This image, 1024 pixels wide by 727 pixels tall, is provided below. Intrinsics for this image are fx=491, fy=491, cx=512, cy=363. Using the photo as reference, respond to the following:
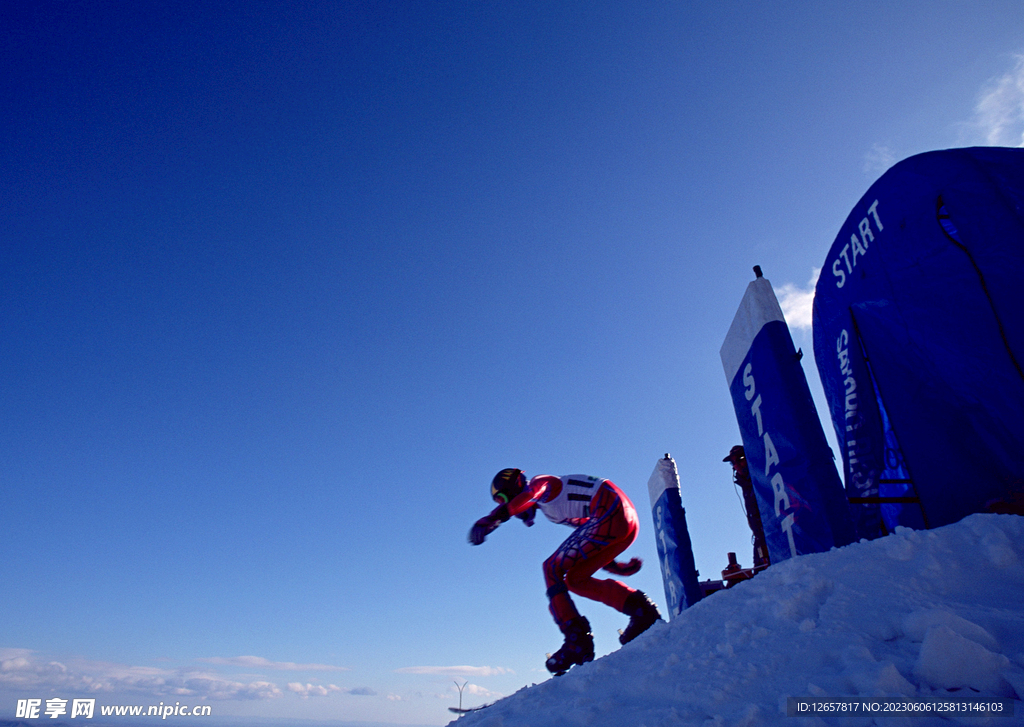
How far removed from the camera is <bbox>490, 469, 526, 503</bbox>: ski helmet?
14.7 ft

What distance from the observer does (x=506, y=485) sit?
4.49 meters

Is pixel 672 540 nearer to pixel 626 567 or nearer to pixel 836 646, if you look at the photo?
pixel 626 567

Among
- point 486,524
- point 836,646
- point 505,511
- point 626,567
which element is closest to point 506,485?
point 505,511

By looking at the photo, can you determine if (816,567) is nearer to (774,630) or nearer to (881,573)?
(881,573)

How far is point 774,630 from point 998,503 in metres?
2.11

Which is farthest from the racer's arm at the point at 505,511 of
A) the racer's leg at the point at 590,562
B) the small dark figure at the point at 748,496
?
the small dark figure at the point at 748,496

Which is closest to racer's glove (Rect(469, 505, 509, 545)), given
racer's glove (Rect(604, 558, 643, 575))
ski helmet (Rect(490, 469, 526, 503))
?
ski helmet (Rect(490, 469, 526, 503))

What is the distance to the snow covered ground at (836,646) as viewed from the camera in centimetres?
112

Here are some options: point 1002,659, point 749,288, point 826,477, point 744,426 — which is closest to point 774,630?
point 1002,659

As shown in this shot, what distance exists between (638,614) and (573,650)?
2.20 ft

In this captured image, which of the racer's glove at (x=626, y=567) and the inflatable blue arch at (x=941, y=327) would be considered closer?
the inflatable blue arch at (x=941, y=327)

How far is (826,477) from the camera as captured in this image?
9.84 ft

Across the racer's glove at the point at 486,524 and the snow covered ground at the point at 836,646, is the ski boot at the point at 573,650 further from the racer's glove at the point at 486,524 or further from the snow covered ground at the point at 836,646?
the snow covered ground at the point at 836,646

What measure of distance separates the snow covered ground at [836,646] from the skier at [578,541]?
4.96 ft
